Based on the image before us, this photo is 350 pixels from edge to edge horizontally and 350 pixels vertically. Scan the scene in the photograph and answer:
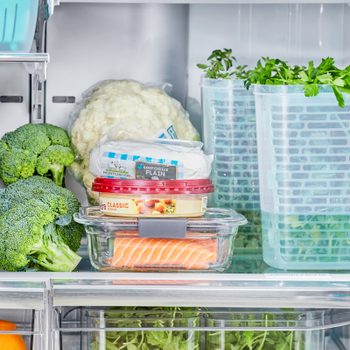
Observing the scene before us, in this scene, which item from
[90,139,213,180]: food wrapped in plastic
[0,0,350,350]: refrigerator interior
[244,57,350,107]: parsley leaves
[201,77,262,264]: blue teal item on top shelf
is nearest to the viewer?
[244,57,350,107]: parsley leaves

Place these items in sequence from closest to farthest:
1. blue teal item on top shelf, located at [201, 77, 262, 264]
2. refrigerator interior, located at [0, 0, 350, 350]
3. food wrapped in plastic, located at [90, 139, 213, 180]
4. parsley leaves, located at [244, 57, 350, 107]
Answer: parsley leaves, located at [244, 57, 350, 107] < food wrapped in plastic, located at [90, 139, 213, 180] < blue teal item on top shelf, located at [201, 77, 262, 264] < refrigerator interior, located at [0, 0, 350, 350]

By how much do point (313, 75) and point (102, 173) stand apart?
506 millimetres

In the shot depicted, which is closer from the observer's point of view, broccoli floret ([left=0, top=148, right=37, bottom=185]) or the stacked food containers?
the stacked food containers

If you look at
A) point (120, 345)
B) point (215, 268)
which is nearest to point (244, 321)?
point (215, 268)

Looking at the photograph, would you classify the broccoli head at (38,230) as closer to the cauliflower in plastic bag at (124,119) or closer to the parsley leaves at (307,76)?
the cauliflower in plastic bag at (124,119)

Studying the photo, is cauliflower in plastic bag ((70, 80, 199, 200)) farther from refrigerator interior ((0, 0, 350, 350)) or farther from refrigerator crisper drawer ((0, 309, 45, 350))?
refrigerator crisper drawer ((0, 309, 45, 350))

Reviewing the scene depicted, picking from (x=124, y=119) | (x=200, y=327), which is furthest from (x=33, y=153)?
(x=200, y=327)

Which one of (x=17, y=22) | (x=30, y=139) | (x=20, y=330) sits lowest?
(x=20, y=330)

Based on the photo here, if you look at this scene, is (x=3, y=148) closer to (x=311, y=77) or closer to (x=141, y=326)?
(x=141, y=326)

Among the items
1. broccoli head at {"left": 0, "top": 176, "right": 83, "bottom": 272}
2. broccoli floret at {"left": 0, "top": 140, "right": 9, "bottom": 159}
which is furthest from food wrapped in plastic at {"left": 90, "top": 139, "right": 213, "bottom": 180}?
broccoli floret at {"left": 0, "top": 140, "right": 9, "bottom": 159}

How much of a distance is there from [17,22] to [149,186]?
44 centimetres

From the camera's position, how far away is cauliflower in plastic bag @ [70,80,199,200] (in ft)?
6.92

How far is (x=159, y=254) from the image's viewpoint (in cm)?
185

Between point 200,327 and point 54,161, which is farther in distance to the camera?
point 54,161
